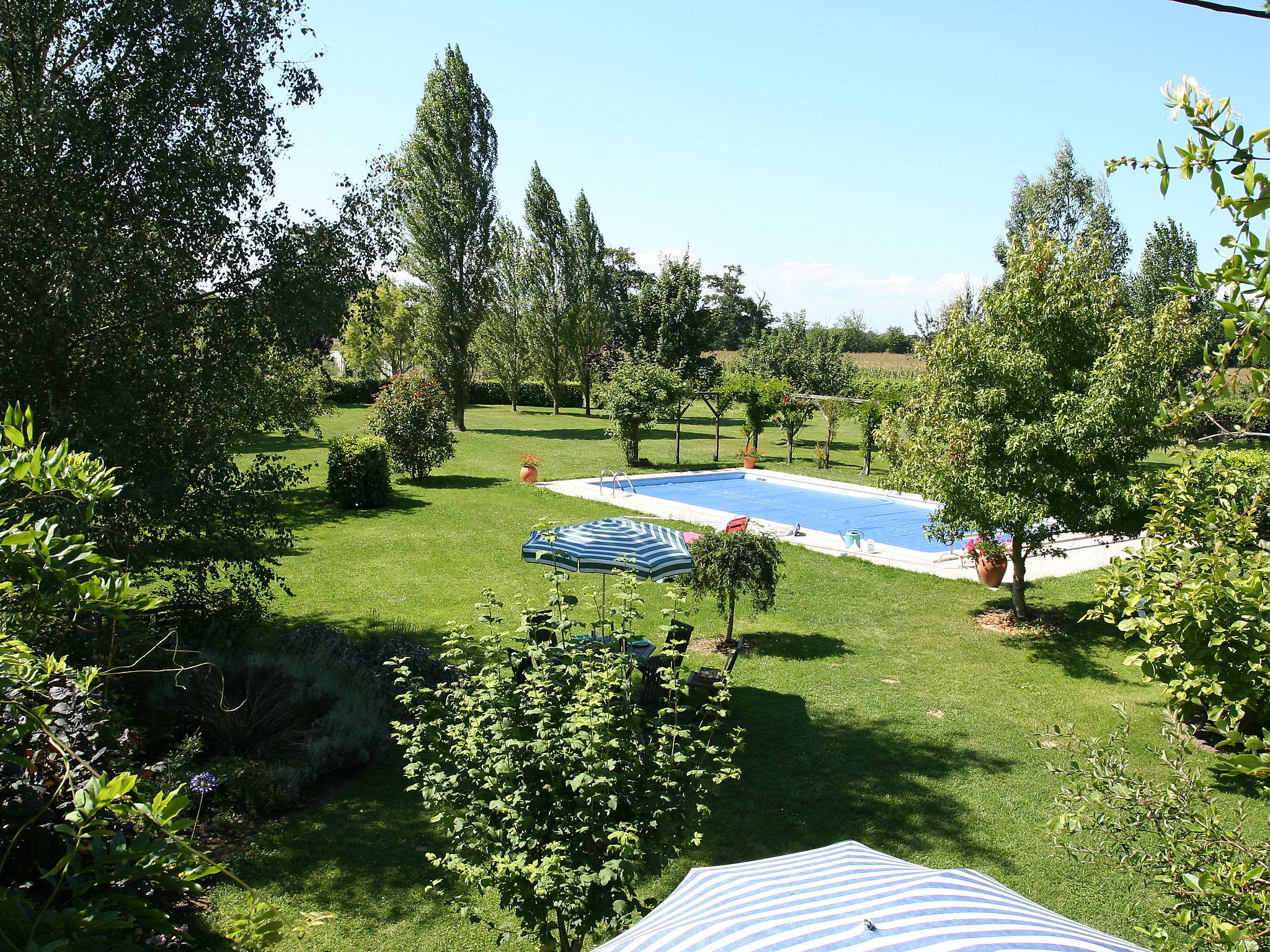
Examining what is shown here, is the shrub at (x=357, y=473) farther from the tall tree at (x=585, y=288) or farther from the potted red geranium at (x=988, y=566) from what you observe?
the tall tree at (x=585, y=288)

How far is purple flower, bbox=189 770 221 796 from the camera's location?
5809 mm

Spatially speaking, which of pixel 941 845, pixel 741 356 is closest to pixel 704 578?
pixel 941 845

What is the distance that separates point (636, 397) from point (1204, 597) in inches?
900

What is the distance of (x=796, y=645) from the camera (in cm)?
1108

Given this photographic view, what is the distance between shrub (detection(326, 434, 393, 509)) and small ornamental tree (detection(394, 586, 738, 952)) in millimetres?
15607

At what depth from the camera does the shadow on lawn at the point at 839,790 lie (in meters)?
6.38

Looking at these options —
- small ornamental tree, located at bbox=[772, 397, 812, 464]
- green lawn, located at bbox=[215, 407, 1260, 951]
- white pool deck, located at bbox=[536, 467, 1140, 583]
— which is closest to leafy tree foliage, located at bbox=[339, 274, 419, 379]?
small ornamental tree, located at bbox=[772, 397, 812, 464]

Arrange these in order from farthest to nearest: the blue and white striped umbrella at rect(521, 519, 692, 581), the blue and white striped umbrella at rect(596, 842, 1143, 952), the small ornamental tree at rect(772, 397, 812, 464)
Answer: the small ornamental tree at rect(772, 397, 812, 464) < the blue and white striped umbrella at rect(521, 519, 692, 581) < the blue and white striped umbrella at rect(596, 842, 1143, 952)

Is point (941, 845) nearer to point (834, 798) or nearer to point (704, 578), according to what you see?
point (834, 798)

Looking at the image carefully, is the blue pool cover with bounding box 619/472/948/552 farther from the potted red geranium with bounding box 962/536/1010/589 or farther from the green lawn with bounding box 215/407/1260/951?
the green lawn with bounding box 215/407/1260/951

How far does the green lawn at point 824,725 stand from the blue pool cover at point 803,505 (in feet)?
14.3

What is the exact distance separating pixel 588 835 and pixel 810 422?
42.3 m

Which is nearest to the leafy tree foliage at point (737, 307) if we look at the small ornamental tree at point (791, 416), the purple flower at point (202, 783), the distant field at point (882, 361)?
the distant field at point (882, 361)

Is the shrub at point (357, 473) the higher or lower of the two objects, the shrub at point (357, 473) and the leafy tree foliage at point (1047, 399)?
the lower
